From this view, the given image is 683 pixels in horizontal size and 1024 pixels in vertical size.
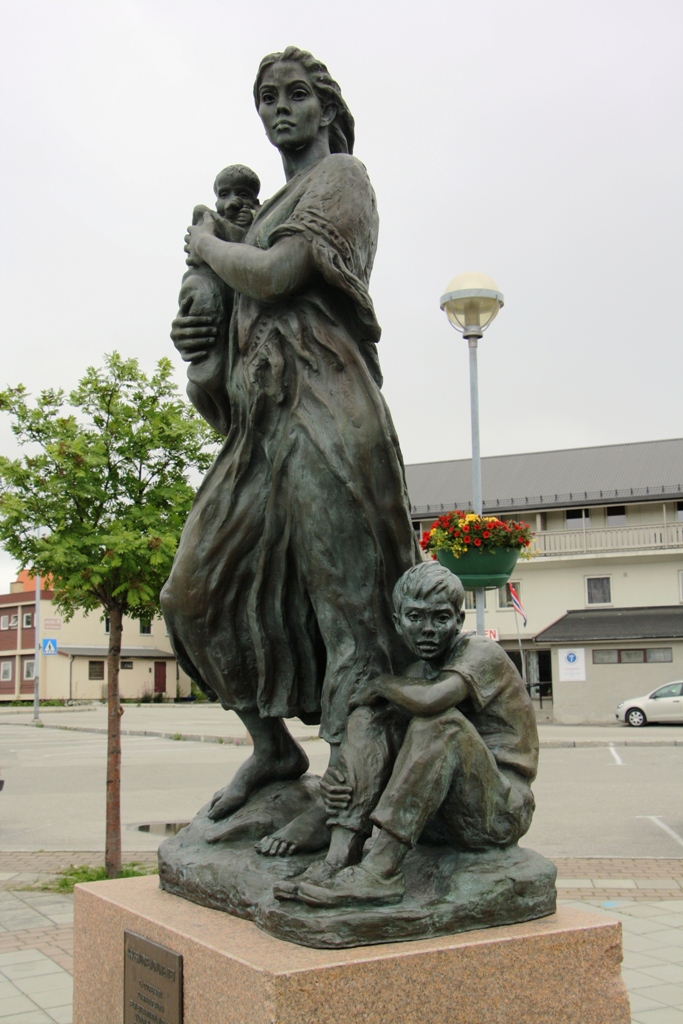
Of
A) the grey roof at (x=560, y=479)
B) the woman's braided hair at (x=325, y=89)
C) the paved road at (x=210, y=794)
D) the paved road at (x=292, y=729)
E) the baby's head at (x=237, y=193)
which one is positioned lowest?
the paved road at (x=292, y=729)

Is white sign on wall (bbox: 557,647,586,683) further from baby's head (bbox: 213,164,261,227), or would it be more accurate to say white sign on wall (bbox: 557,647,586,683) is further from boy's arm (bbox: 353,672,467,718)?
boy's arm (bbox: 353,672,467,718)

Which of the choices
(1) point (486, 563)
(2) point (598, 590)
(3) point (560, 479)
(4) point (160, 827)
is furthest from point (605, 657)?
(1) point (486, 563)

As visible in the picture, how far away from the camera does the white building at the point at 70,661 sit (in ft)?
172

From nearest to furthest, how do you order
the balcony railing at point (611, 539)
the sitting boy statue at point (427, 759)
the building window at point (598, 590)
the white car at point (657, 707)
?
the sitting boy statue at point (427, 759)
the white car at point (657, 707)
the balcony railing at point (611, 539)
the building window at point (598, 590)

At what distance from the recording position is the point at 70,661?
5231 centimetres

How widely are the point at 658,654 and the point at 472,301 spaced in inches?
975

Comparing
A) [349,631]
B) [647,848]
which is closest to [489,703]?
[349,631]

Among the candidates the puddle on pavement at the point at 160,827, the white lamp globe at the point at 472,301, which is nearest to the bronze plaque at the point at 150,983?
the puddle on pavement at the point at 160,827

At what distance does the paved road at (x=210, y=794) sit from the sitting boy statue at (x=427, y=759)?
6.07 metres

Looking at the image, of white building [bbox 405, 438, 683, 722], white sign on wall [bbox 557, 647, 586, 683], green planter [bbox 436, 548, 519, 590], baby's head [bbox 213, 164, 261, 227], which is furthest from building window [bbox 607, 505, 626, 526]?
baby's head [bbox 213, 164, 261, 227]

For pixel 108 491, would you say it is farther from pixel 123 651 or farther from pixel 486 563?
pixel 123 651

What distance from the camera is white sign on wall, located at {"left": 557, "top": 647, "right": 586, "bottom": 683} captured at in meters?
32.9

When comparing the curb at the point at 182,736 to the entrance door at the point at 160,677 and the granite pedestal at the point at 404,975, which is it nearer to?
the granite pedestal at the point at 404,975

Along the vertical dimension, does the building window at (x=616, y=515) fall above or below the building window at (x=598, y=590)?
above
